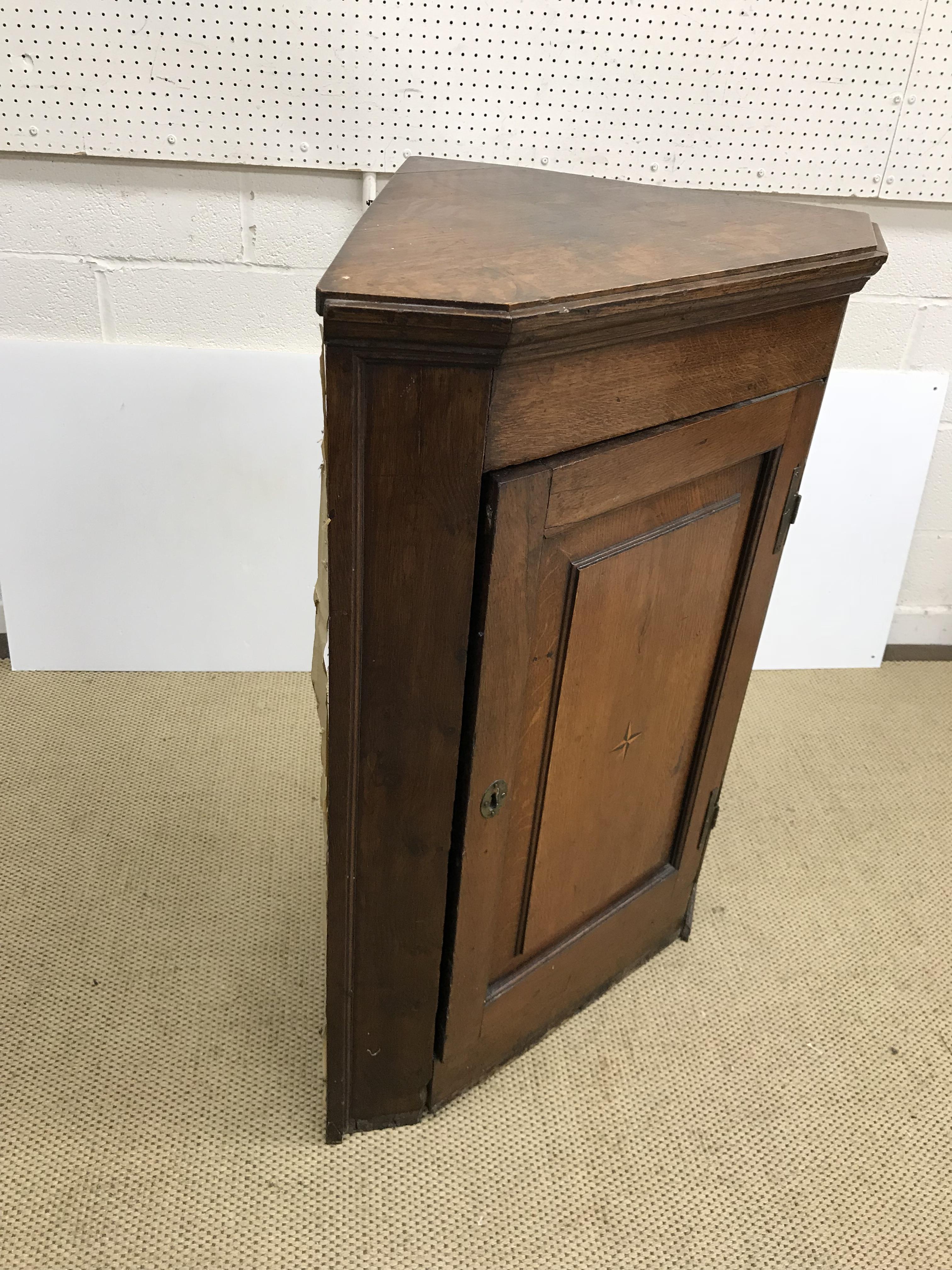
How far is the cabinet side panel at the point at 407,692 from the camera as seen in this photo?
2.63 feet

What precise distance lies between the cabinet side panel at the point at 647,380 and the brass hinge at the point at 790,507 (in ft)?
0.45

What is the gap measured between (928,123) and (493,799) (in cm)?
148

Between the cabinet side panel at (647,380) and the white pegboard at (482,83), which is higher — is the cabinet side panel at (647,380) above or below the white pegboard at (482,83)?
below

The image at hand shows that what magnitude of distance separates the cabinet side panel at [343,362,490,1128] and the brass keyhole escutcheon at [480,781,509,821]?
0.13 ft

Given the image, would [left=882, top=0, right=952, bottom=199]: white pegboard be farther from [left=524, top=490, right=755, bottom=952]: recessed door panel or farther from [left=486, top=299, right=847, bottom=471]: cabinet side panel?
[left=524, top=490, right=755, bottom=952]: recessed door panel

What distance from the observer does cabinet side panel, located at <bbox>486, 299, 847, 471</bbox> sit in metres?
0.84

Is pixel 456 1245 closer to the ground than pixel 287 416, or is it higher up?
closer to the ground

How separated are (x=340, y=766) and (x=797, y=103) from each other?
142cm

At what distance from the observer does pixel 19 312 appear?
1.76 metres

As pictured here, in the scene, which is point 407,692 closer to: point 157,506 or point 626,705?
point 626,705

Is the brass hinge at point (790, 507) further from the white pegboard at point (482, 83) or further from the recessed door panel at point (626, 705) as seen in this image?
the white pegboard at point (482, 83)

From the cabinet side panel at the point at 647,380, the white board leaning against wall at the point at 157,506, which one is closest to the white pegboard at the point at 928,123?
the cabinet side panel at the point at 647,380

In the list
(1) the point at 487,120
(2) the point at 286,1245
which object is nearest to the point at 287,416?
(1) the point at 487,120

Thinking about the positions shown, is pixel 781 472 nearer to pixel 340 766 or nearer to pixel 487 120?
pixel 340 766
